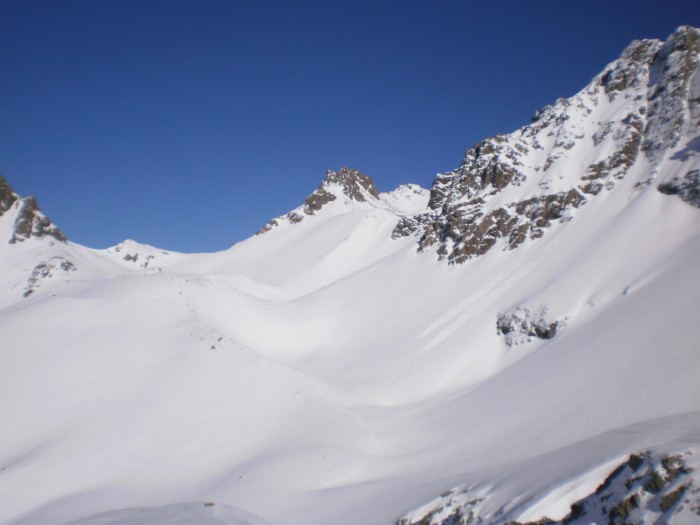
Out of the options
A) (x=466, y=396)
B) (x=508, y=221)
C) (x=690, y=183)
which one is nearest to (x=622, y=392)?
(x=466, y=396)

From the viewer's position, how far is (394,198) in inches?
5586

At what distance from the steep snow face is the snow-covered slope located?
0.92 ft

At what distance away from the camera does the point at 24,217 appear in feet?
269

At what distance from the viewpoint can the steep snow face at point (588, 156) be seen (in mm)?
46344

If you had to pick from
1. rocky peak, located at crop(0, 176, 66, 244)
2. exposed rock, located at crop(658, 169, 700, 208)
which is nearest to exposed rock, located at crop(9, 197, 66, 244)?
rocky peak, located at crop(0, 176, 66, 244)

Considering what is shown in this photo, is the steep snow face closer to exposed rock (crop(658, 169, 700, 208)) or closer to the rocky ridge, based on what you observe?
exposed rock (crop(658, 169, 700, 208))

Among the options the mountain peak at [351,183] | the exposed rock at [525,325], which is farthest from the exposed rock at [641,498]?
the mountain peak at [351,183]

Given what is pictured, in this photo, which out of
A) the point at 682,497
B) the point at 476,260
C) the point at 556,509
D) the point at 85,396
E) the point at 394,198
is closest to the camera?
the point at 682,497

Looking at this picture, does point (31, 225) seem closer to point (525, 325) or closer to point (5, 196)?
point (5, 196)

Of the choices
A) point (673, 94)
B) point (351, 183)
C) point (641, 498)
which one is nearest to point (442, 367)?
point (641, 498)

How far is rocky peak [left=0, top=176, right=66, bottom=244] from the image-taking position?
80.2 metres

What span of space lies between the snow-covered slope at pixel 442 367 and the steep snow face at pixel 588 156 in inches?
11.0

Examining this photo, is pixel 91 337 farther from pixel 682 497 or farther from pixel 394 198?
pixel 394 198

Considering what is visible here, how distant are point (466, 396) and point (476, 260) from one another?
24177 millimetres
